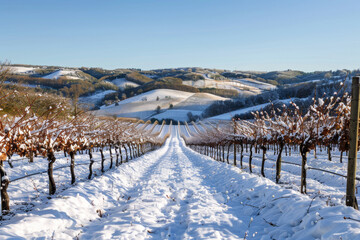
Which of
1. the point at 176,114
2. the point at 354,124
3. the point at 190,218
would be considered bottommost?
the point at 176,114

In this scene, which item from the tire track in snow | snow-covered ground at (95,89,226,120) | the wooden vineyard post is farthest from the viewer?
snow-covered ground at (95,89,226,120)

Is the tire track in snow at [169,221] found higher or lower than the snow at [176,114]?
higher

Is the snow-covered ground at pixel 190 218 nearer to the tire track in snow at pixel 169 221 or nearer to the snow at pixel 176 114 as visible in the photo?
the tire track in snow at pixel 169 221

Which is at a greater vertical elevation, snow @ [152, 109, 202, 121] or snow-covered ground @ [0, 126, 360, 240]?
snow-covered ground @ [0, 126, 360, 240]

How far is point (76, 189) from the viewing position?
8625mm

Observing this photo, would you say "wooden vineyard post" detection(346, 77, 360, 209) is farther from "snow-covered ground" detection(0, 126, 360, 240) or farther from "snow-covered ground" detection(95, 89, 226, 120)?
"snow-covered ground" detection(95, 89, 226, 120)

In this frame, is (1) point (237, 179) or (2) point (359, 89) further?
(1) point (237, 179)

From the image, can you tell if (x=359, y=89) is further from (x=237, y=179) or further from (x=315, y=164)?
(x=315, y=164)

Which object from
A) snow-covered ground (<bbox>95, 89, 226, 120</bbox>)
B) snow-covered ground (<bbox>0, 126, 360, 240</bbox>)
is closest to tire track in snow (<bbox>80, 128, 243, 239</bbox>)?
snow-covered ground (<bbox>0, 126, 360, 240</bbox>)

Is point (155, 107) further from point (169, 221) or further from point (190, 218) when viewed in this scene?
point (190, 218)

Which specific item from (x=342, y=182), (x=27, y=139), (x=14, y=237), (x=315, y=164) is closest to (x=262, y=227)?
(x=14, y=237)

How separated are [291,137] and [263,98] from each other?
143m

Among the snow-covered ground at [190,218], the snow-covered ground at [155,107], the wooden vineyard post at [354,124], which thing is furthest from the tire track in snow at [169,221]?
the snow-covered ground at [155,107]

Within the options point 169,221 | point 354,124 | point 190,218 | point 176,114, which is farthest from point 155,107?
point 354,124
